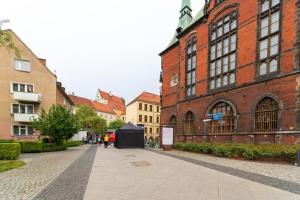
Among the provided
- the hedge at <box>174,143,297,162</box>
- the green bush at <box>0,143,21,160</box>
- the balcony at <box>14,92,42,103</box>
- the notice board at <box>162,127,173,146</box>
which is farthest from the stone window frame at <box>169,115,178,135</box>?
the green bush at <box>0,143,21,160</box>

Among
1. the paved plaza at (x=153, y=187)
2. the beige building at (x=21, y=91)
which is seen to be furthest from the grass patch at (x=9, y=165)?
the beige building at (x=21, y=91)

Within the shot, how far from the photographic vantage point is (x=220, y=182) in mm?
7605

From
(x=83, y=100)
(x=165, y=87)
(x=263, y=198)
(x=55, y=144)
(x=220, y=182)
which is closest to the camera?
(x=263, y=198)

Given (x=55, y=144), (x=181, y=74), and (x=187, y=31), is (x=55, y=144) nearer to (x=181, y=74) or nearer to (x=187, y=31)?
(x=181, y=74)

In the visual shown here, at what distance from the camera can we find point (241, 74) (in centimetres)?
1905

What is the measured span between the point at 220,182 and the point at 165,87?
24820 millimetres

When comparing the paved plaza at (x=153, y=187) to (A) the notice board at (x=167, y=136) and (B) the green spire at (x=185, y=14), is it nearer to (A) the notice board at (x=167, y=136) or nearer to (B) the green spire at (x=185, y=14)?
(A) the notice board at (x=167, y=136)

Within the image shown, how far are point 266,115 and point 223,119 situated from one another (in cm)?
461

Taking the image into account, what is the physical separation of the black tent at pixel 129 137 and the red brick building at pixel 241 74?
4.80m

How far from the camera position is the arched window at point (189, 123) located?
992 inches

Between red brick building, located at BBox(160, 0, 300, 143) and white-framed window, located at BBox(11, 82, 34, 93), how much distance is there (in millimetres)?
19259

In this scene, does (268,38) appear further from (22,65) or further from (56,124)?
(22,65)

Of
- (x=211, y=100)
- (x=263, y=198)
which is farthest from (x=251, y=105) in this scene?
(x=263, y=198)

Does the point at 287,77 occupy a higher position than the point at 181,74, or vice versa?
the point at 181,74
